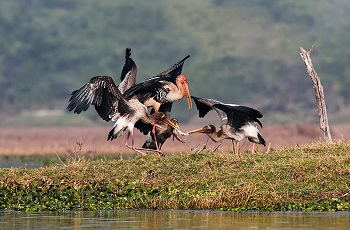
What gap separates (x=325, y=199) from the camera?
14750mm

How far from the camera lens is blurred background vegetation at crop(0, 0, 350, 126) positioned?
241 feet

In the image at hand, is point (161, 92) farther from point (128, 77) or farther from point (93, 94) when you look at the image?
point (93, 94)

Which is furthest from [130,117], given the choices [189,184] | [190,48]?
[190,48]

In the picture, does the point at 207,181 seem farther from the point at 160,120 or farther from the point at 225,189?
the point at 160,120

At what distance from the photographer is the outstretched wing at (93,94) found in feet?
59.3

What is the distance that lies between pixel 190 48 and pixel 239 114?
62.6 meters

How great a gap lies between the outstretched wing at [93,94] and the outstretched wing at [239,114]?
198 centimetres

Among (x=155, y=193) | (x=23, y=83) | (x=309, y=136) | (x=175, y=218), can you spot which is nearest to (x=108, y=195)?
(x=155, y=193)

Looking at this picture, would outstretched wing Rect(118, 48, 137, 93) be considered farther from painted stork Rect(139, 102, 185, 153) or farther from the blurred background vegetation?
the blurred background vegetation

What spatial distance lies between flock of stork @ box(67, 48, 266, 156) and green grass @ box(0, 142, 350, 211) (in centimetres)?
165

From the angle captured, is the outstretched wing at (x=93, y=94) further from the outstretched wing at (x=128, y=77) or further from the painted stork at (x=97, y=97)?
the outstretched wing at (x=128, y=77)

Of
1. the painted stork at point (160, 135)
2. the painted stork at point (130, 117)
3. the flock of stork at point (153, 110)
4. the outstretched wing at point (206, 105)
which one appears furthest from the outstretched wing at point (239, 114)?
the painted stork at point (160, 135)

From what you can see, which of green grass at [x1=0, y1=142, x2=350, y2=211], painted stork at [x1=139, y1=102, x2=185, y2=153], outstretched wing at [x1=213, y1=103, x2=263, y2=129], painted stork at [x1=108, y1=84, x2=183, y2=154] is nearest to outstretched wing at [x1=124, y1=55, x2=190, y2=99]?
painted stork at [x1=108, y1=84, x2=183, y2=154]

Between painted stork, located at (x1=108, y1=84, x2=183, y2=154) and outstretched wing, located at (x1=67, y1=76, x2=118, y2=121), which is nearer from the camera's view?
outstretched wing, located at (x1=67, y1=76, x2=118, y2=121)
